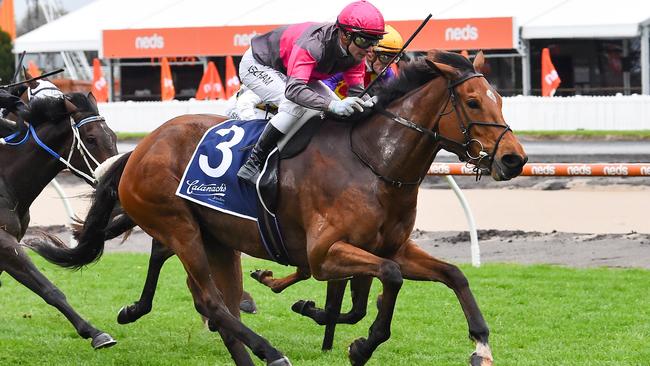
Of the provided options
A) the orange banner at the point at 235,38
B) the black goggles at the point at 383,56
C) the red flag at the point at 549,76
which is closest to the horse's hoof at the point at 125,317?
the black goggles at the point at 383,56

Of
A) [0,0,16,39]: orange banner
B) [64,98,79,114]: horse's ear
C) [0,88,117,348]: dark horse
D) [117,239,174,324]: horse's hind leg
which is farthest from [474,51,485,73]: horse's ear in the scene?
[0,0,16,39]: orange banner

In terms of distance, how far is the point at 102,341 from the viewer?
21.1 ft

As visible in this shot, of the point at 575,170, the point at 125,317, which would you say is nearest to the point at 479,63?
the point at 125,317

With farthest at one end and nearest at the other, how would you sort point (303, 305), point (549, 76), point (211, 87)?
point (211, 87), point (549, 76), point (303, 305)

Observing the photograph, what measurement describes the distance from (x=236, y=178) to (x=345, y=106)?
77 centimetres

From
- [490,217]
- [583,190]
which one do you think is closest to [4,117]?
[490,217]

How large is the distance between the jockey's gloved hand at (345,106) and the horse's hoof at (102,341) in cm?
188

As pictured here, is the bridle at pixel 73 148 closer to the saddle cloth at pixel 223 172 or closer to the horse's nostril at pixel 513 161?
the saddle cloth at pixel 223 172

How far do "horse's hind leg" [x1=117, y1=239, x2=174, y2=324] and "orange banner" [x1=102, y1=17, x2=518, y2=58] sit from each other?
17621 mm

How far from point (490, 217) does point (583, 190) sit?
108 inches

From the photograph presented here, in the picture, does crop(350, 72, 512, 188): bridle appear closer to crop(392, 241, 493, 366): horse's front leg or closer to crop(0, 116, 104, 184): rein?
crop(392, 241, 493, 366): horse's front leg

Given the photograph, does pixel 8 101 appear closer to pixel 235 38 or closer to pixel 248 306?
pixel 248 306

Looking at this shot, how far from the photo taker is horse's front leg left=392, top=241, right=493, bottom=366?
17.3ft

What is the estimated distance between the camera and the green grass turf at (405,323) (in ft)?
21.5
